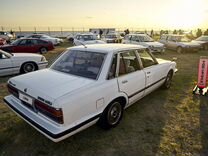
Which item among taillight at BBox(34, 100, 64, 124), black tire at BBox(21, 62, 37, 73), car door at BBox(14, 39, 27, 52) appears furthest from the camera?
car door at BBox(14, 39, 27, 52)

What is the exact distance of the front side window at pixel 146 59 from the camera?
3975 millimetres

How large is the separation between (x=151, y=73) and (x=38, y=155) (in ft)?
9.78

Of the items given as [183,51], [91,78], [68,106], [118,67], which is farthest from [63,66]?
[183,51]

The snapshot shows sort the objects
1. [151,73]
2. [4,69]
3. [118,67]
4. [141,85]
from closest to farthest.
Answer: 1. [118,67]
2. [141,85]
3. [151,73]
4. [4,69]

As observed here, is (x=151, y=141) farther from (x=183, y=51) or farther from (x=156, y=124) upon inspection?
(x=183, y=51)

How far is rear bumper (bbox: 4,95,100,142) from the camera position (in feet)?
7.59

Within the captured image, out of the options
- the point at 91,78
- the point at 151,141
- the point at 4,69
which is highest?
the point at 91,78

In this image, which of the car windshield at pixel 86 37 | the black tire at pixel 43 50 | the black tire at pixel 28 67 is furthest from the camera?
the car windshield at pixel 86 37

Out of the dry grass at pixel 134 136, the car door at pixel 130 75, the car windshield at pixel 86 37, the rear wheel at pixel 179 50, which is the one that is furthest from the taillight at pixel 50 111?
the rear wheel at pixel 179 50

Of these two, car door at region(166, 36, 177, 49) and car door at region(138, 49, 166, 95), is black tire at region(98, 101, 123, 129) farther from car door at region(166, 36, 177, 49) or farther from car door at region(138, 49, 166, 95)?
car door at region(166, 36, 177, 49)

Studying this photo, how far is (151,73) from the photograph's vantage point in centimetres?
410

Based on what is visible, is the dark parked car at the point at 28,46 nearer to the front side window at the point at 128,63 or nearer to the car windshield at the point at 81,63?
the car windshield at the point at 81,63

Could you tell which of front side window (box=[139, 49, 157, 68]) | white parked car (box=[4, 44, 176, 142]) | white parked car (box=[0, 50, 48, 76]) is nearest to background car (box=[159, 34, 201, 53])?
front side window (box=[139, 49, 157, 68])

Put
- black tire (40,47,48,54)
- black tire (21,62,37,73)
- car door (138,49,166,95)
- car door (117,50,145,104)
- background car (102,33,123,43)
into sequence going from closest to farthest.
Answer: car door (117,50,145,104) < car door (138,49,166,95) < black tire (21,62,37,73) < black tire (40,47,48,54) < background car (102,33,123,43)
